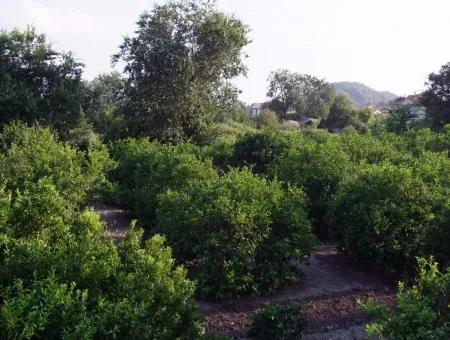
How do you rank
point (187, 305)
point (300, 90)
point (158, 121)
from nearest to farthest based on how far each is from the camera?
point (187, 305) → point (158, 121) → point (300, 90)

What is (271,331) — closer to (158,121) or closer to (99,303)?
(99,303)

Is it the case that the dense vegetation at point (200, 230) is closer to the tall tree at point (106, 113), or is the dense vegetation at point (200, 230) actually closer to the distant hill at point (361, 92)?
the tall tree at point (106, 113)

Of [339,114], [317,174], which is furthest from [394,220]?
[339,114]

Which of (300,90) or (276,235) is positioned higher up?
(300,90)

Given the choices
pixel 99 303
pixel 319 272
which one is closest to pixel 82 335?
pixel 99 303

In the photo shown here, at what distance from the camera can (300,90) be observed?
53.9 m

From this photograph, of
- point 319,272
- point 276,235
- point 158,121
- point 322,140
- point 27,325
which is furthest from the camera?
point 158,121

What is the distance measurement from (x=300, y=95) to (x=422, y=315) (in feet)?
166

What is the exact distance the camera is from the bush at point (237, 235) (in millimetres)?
5984

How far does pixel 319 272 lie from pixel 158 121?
1490 centimetres

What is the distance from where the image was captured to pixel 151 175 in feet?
30.9

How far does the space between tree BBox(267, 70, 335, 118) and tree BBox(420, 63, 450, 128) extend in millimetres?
25725

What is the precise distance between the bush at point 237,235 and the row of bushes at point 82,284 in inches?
54.4

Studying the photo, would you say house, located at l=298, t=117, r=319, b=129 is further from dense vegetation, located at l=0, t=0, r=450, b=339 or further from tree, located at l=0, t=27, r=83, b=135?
dense vegetation, located at l=0, t=0, r=450, b=339
